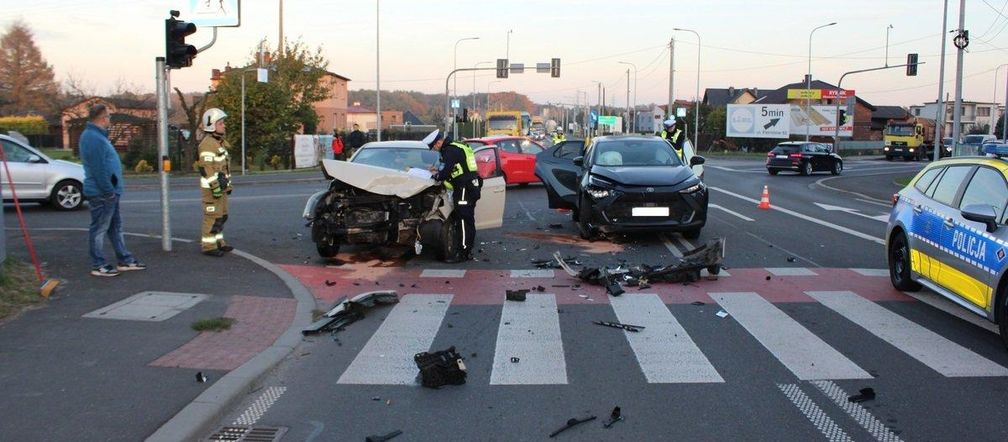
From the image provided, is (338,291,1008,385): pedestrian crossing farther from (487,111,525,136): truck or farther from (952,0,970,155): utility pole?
(487,111,525,136): truck

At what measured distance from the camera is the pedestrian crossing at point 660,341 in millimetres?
5977

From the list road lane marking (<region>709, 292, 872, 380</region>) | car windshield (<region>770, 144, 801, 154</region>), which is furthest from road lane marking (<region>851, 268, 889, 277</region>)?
car windshield (<region>770, 144, 801, 154</region>)

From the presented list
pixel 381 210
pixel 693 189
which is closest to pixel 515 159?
pixel 693 189

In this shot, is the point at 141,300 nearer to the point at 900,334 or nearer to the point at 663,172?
the point at 900,334

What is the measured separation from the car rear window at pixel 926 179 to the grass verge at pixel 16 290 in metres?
8.82

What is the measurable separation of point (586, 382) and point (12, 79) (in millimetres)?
68994

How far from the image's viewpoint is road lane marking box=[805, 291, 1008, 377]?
19.9 ft

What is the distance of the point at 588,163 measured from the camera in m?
13.8

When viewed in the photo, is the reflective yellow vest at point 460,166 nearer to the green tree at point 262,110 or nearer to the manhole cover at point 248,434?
the manhole cover at point 248,434

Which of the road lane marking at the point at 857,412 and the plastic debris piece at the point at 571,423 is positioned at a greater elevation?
the road lane marking at the point at 857,412

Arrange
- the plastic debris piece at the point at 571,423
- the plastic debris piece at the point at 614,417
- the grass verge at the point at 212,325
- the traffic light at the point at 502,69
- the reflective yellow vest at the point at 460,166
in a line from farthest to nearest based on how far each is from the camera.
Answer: the traffic light at the point at 502,69, the reflective yellow vest at the point at 460,166, the grass verge at the point at 212,325, the plastic debris piece at the point at 614,417, the plastic debris piece at the point at 571,423

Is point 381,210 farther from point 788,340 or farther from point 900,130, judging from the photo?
point 900,130

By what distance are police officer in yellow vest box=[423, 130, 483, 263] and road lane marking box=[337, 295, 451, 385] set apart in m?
2.14

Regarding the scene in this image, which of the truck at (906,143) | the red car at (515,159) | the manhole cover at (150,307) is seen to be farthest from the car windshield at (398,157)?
the truck at (906,143)
